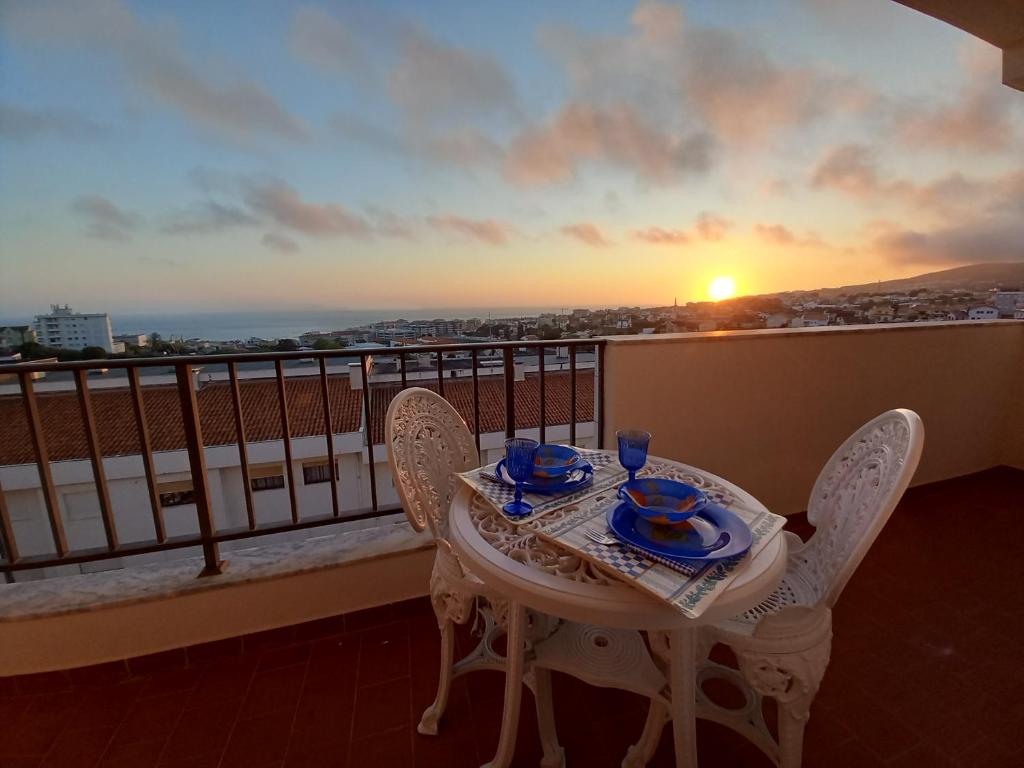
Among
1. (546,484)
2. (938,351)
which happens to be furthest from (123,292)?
(938,351)

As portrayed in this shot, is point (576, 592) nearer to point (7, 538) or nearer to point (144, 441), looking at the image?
point (144, 441)

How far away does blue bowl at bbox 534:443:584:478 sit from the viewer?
1188mm

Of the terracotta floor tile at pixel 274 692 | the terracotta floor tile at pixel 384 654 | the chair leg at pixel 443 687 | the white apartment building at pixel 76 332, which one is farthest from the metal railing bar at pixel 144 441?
the chair leg at pixel 443 687

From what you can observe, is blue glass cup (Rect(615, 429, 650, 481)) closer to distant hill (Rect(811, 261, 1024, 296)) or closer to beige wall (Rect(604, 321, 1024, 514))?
beige wall (Rect(604, 321, 1024, 514))

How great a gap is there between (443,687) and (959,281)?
4.71m

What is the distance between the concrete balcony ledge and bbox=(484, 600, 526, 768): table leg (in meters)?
0.87

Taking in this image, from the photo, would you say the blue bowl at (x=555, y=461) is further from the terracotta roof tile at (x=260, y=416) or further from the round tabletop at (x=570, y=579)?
the terracotta roof tile at (x=260, y=416)

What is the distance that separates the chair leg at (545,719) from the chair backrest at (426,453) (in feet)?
1.61

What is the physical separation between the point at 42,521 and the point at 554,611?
40.8 feet

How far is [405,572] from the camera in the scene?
72.9 inches

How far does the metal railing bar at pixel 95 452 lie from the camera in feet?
4.78

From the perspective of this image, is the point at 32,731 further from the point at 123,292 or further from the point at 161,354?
the point at 123,292

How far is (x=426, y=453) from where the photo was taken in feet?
4.71

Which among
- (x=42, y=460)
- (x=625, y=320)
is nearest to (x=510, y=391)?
(x=625, y=320)
